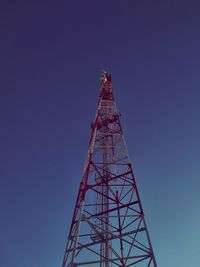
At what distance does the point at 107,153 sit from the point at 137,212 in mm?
4475

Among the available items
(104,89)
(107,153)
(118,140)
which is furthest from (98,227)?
(104,89)

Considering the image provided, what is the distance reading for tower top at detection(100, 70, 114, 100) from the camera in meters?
23.5

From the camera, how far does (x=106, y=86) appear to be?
79.0ft

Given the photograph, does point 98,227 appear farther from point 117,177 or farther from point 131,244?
point 117,177

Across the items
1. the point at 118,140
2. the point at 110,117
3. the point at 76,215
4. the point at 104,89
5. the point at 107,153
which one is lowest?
the point at 76,215

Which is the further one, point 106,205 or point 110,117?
point 110,117

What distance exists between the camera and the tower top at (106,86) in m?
23.5

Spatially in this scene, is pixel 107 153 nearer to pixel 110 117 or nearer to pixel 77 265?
pixel 110 117

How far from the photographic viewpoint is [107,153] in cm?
1844

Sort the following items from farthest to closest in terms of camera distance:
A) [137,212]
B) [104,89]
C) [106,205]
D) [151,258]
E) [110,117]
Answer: [104,89] < [110,117] < [106,205] < [137,212] < [151,258]

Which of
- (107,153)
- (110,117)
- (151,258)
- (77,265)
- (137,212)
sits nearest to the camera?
(77,265)

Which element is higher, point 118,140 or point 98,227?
point 118,140

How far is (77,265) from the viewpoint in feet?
40.5

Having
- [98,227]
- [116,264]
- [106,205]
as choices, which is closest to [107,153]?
[106,205]
